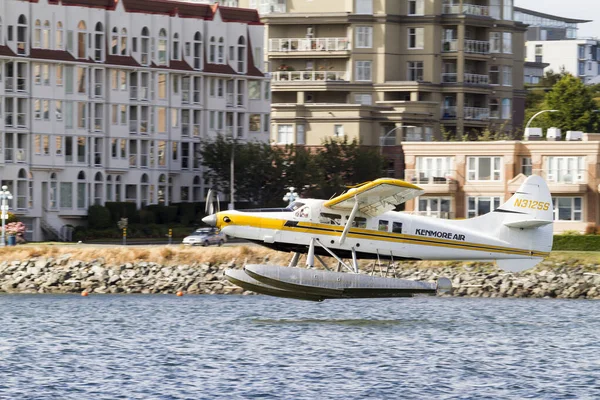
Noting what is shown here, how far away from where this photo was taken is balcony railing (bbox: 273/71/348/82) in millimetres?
114375

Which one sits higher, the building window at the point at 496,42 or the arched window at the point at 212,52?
the building window at the point at 496,42

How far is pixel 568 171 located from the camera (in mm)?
76938

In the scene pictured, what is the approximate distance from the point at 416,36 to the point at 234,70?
25.5 meters

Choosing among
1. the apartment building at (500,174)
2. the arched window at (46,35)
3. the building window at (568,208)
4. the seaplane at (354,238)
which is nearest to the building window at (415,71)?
the apartment building at (500,174)

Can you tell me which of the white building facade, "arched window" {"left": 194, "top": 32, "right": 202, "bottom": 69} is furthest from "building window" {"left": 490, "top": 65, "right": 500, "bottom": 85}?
the white building facade

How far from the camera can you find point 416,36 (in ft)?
383

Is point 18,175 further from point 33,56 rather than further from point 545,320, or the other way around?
point 545,320

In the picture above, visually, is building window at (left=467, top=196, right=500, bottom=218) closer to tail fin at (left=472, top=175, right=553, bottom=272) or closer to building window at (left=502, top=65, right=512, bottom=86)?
tail fin at (left=472, top=175, right=553, bottom=272)

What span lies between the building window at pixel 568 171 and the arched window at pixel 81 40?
101 ft

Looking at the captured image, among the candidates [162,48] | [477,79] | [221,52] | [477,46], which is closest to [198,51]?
[221,52]

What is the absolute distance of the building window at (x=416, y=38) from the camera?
116 meters

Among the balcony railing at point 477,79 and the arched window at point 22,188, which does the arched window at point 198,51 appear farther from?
the balcony railing at point 477,79

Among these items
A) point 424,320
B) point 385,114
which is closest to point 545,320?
point 424,320

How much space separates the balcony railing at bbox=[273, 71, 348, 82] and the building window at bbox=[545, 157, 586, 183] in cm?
3982
